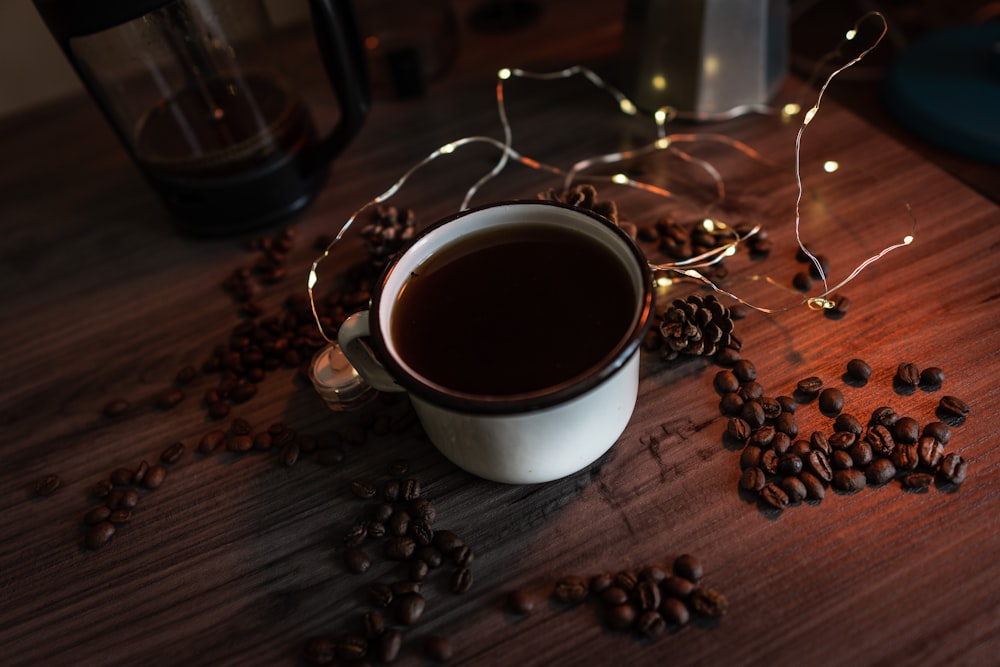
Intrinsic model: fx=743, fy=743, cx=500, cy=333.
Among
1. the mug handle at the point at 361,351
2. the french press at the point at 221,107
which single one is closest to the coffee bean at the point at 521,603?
the mug handle at the point at 361,351

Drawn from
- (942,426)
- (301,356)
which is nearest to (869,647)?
(942,426)

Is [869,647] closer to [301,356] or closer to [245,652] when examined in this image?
[245,652]

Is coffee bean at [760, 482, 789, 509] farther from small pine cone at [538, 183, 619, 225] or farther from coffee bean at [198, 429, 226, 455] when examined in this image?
coffee bean at [198, 429, 226, 455]

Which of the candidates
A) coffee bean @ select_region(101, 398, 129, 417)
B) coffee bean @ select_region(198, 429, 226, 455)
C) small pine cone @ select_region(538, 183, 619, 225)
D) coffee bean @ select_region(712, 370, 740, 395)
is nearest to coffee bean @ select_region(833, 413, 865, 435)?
coffee bean @ select_region(712, 370, 740, 395)

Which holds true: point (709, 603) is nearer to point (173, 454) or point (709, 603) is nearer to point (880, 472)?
point (880, 472)

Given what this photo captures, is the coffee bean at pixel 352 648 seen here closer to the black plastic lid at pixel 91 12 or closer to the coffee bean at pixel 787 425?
the coffee bean at pixel 787 425

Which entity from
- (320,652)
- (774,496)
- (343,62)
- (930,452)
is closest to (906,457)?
(930,452)
